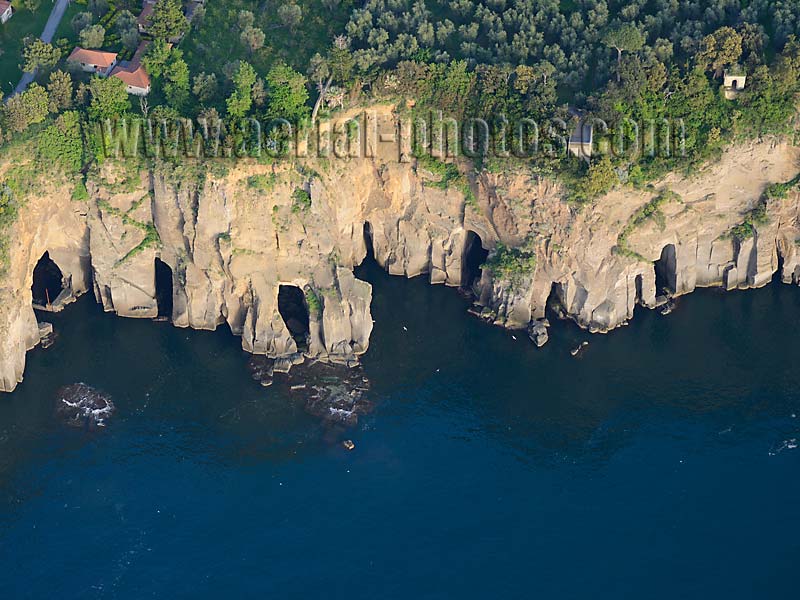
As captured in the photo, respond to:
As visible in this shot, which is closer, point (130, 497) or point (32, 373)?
point (130, 497)

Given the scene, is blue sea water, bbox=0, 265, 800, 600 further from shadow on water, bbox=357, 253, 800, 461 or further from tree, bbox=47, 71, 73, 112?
tree, bbox=47, 71, 73, 112

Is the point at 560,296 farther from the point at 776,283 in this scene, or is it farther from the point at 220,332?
the point at 220,332

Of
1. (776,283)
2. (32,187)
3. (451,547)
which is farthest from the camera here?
(776,283)

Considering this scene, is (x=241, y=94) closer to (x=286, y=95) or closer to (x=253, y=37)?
(x=286, y=95)

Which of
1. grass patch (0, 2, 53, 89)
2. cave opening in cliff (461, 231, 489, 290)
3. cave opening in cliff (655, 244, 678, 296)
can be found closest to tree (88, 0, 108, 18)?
grass patch (0, 2, 53, 89)

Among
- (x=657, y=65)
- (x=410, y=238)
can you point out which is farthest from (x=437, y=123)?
(x=657, y=65)

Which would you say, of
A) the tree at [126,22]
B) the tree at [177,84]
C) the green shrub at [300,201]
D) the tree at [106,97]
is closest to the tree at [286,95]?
the green shrub at [300,201]
